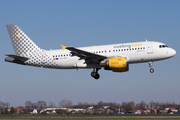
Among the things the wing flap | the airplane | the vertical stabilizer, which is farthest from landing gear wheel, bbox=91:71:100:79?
the vertical stabilizer

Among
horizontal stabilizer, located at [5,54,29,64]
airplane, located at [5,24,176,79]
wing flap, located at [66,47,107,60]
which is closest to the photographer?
wing flap, located at [66,47,107,60]

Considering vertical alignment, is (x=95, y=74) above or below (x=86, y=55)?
below

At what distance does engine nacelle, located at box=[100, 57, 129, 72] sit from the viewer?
122ft

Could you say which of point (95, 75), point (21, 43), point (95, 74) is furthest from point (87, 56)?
point (21, 43)

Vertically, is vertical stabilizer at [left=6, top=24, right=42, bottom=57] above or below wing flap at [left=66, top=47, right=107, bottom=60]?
above

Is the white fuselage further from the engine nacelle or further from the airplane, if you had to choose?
the engine nacelle

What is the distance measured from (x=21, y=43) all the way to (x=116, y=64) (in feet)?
54.3

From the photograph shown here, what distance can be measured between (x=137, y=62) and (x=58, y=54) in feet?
38.8

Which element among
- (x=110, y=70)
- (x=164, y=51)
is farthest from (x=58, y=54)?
(x=164, y=51)

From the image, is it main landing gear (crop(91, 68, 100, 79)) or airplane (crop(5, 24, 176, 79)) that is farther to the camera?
main landing gear (crop(91, 68, 100, 79))

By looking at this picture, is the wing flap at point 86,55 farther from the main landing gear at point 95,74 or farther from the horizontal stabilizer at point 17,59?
the horizontal stabilizer at point 17,59

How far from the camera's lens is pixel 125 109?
7838 cm

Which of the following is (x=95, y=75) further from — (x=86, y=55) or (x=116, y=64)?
(x=116, y=64)

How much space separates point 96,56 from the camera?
37625mm
